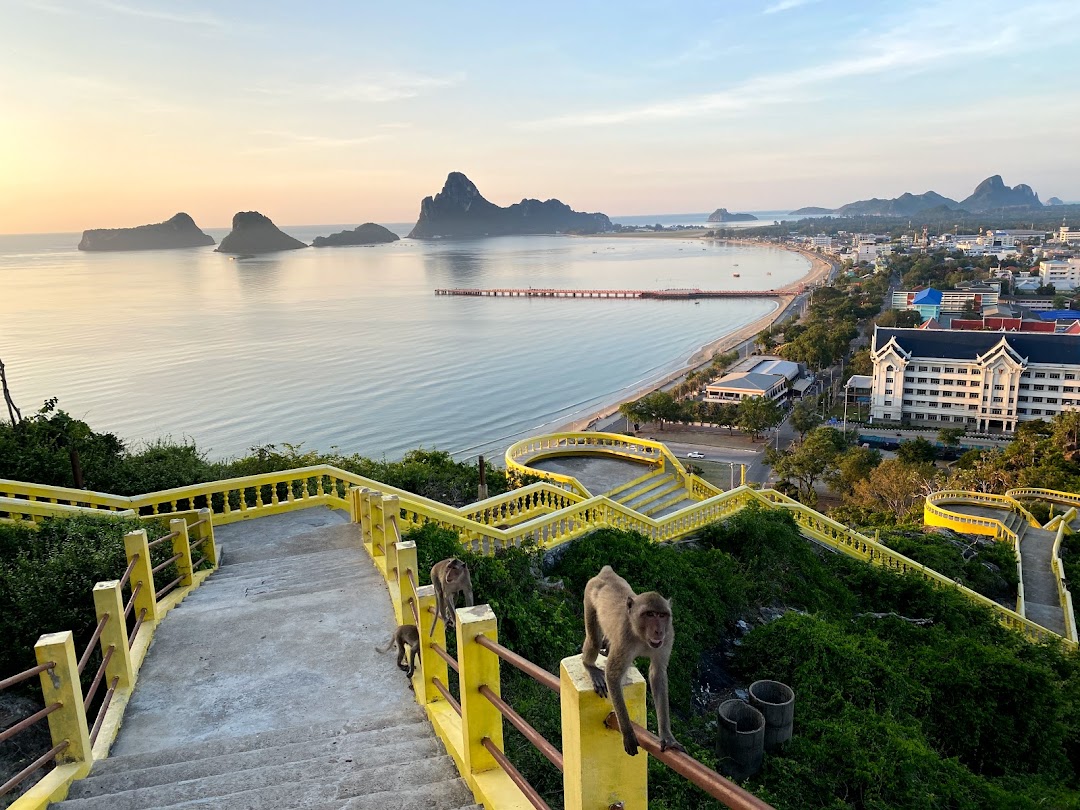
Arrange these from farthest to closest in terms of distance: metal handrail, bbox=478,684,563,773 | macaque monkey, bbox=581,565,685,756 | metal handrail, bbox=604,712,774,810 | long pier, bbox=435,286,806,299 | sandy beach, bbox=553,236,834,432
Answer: long pier, bbox=435,286,806,299 < sandy beach, bbox=553,236,834,432 < metal handrail, bbox=478,684,563,773 < macaque monkey, bbox=581,565,685,756 < metal handrail, bbox=604,712,774,810

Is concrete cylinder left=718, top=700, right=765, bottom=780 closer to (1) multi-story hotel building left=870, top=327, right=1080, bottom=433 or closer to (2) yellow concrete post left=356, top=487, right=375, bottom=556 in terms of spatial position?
(2) yellow concrete post left=356, top=487, right=375, bottom=556

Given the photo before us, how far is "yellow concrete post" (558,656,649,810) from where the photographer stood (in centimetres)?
314

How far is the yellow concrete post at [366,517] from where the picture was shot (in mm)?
11339

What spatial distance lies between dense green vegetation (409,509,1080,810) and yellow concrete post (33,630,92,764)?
12.2 feet

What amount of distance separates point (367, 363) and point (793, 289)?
119 metres

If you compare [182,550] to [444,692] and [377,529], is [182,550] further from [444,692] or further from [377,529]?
[444,692]

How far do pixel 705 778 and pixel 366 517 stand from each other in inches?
397

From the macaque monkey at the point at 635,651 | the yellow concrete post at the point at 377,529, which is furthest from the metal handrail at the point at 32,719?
the yellow concrete post at the point at 377,529

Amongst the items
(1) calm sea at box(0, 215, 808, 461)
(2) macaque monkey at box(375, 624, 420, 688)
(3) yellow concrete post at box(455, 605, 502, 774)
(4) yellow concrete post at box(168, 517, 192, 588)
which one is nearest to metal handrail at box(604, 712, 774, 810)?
(3) yellow concrete post at box(455, 605, 502, 774)

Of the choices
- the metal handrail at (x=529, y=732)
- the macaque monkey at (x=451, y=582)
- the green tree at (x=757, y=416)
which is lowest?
the green tree at (x=757, y=416)

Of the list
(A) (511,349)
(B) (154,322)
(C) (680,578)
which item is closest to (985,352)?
(A) (511,349)

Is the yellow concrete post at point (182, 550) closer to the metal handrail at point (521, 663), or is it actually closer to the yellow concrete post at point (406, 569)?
the yellow concrete post at point (406, 569)

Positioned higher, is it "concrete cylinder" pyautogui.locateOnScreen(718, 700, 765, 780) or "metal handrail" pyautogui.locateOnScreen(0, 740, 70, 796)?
"metal handrail" pyautogui.locateOnScreen(0, 740, 70, 796)

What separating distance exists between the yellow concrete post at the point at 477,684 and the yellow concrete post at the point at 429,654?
4.71 feet
